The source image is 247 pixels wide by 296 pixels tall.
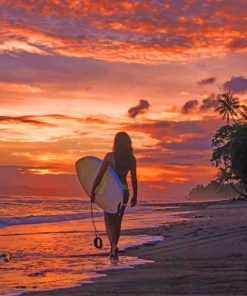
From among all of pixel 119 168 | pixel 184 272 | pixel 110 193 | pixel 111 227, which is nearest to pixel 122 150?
pixel 119 168

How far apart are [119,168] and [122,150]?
1.13ft

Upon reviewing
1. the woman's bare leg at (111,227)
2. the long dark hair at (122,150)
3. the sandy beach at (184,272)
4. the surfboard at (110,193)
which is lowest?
the sandy beach at (184,272)

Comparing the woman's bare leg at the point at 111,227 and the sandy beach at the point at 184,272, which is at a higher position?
the woman's bare leg at the point at 111,227

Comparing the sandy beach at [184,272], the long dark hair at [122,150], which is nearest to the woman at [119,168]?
the long dark hair at [122,150]

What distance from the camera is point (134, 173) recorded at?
8633mm

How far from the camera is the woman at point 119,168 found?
27.5 ft

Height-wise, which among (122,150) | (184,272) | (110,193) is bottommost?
(184,272)

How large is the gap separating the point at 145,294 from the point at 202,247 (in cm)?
427

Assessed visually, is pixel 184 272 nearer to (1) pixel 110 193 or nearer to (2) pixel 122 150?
(1) pixel 110 193

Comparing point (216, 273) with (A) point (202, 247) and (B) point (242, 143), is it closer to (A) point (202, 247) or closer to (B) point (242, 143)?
(A) point (202, 247)

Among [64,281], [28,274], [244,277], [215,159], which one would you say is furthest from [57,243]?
[215,159]

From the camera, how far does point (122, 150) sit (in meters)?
8.40

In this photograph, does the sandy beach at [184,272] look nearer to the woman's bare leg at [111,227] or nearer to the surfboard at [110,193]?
the woman's bare leg at [111,227]

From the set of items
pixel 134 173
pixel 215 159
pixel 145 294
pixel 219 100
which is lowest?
pixel 145 294
